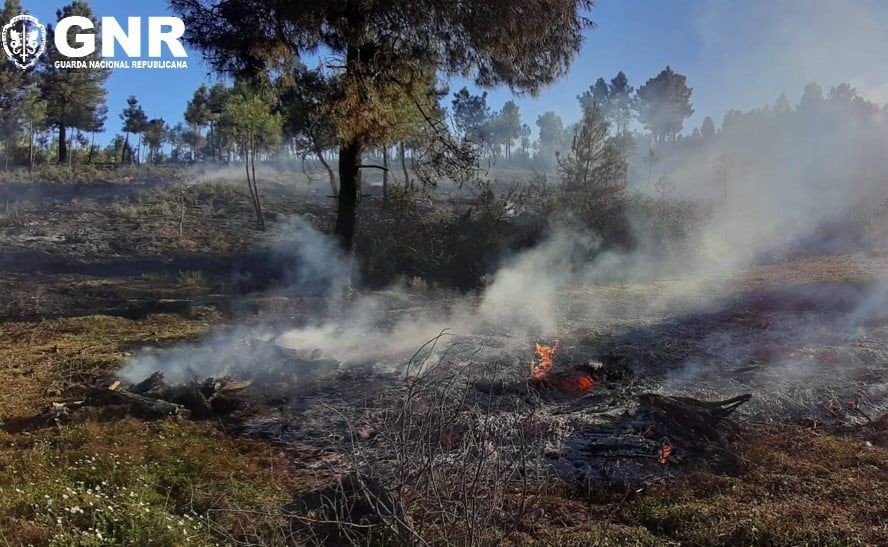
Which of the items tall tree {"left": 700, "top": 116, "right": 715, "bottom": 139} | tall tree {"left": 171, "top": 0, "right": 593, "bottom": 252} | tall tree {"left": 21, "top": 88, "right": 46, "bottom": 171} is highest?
tall tree {"left": 700, "top": 116, "right": 715, "bottom": 139}

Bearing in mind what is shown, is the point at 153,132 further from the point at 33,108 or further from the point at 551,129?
the point at 551,129

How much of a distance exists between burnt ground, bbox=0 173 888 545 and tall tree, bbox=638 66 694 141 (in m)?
52.7

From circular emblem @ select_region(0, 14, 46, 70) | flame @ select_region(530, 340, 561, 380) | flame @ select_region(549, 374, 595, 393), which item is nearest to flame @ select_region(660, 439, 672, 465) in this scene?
flame @ select_region(549, 374, 595, 393)

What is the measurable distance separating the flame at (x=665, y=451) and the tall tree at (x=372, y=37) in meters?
7.33

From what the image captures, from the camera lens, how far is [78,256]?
64.0 feet

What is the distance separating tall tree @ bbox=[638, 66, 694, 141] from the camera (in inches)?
2453

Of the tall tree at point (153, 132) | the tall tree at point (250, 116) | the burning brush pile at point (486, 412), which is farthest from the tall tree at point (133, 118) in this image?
the burning brush pile at point (486, 412)

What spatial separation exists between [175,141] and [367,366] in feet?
208

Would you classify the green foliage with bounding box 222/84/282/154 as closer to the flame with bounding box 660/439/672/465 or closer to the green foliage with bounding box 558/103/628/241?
the green foliage with bounding box 558/103/628/241

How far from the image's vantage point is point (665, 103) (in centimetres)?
6394

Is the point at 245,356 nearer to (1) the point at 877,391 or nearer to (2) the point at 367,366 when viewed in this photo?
(2) the point at 367,366

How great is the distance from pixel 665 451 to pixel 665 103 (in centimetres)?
6678

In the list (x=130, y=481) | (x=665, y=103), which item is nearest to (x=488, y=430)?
(x=130, y=481)

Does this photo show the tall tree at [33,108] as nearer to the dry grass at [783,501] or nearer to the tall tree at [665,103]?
the dry grass at [783,501]
